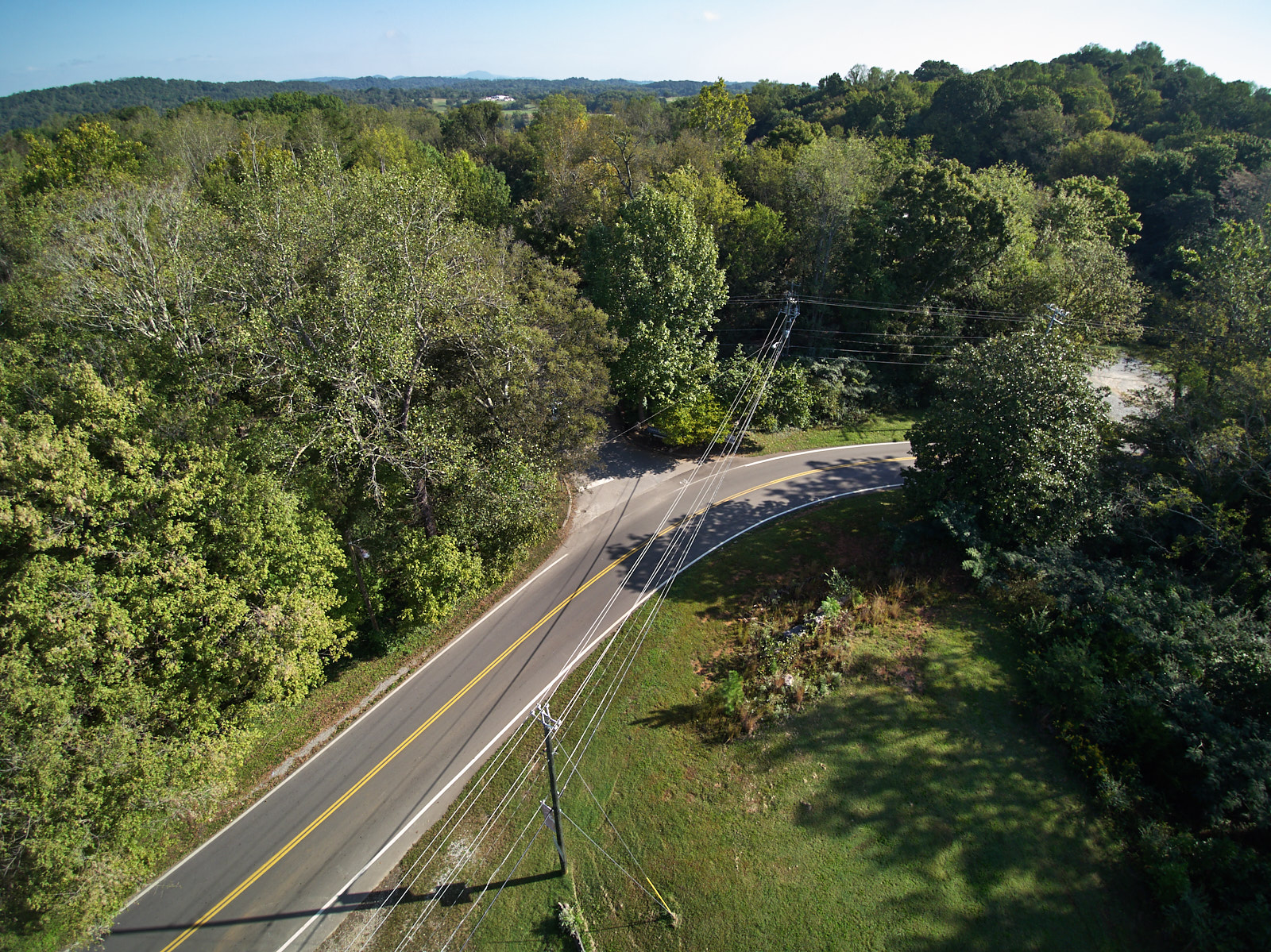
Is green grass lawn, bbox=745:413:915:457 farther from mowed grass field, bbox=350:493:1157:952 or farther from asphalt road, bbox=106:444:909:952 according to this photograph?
mowed grass field, bbox=350:493:1157:952

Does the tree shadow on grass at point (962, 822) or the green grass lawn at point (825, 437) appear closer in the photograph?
the tree shadow on grass at point (962, 822)

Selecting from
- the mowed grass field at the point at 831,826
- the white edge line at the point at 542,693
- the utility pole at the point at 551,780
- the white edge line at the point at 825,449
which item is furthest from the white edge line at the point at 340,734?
the white edge line at the point at 825,449

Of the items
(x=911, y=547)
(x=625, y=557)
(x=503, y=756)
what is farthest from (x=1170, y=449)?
(x=503, y=756)

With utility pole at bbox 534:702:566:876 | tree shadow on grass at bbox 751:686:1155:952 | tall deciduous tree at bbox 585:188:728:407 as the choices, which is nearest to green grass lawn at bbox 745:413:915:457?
tall deciduous tree at bbox 585:188:728:407

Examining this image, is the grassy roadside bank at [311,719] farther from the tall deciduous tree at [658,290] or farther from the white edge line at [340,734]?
the tall deciduous tree at [658,290]

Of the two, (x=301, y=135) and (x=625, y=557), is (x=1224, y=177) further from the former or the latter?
(x=301, y=135)

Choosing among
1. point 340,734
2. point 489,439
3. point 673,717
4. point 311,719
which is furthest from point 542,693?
point 489,439

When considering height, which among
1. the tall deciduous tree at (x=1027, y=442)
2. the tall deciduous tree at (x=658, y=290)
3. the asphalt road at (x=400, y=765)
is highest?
the tall deciduous tree at (x=658, y=290)
